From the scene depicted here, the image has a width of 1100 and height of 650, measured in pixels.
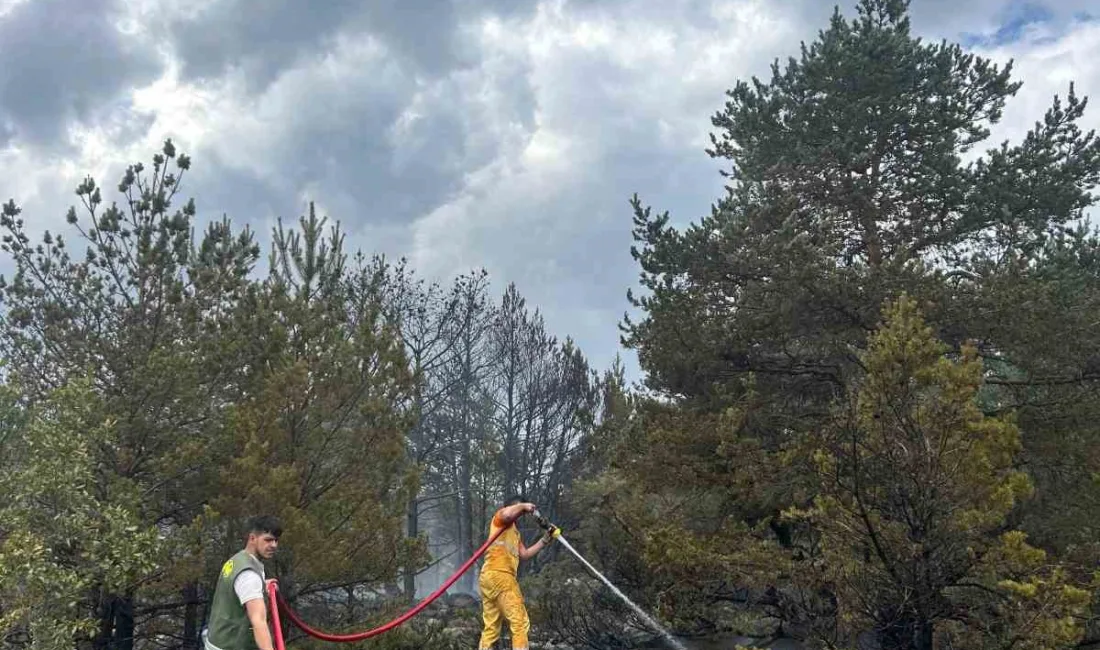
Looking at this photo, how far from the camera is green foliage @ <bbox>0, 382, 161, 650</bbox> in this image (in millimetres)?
8336

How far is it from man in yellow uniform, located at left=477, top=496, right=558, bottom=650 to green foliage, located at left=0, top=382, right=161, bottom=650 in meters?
3.97

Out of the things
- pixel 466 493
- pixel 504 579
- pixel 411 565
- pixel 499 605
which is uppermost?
pixel 466 493

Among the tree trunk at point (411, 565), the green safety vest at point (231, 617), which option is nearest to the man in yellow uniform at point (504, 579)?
the green safety vest at point (231, 617)

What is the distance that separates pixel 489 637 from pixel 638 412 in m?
6.62

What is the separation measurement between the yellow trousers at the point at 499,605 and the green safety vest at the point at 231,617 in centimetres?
359

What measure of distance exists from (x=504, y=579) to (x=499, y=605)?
28 centimetres

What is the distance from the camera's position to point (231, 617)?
4801 mm

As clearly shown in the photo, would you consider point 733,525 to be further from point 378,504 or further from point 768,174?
point 768,174

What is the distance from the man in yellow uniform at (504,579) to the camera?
26.2 feet

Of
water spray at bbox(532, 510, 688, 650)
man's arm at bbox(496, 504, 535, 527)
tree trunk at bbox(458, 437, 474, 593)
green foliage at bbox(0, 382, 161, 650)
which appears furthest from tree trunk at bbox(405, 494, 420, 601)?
man's arm at bbox(496, 504, 535, 527)

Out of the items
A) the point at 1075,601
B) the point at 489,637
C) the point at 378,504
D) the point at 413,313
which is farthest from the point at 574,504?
the point at 1075,601

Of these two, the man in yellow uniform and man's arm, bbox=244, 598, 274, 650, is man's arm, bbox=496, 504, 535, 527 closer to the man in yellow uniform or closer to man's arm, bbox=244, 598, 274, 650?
the man in yellow uniform

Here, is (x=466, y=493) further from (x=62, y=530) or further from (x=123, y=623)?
(x=62, y=530)

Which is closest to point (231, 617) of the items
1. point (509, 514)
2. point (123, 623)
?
point (509, 514)
